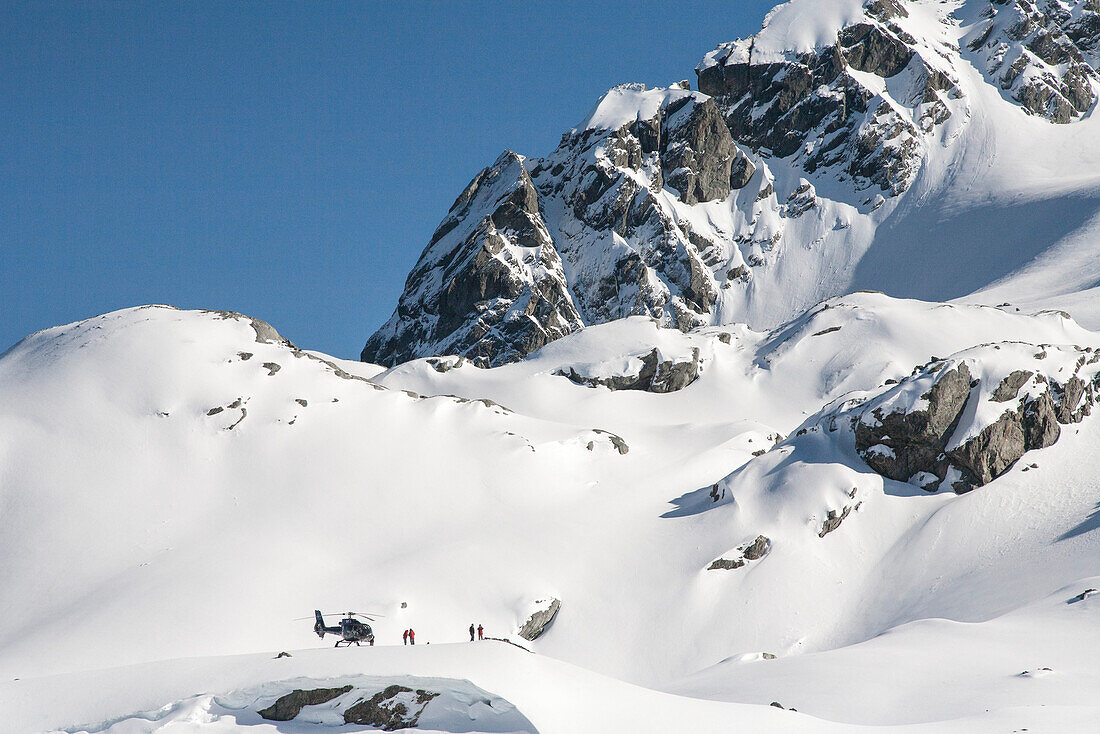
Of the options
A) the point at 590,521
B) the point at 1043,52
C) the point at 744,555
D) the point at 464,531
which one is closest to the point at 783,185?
the point at 1043,52

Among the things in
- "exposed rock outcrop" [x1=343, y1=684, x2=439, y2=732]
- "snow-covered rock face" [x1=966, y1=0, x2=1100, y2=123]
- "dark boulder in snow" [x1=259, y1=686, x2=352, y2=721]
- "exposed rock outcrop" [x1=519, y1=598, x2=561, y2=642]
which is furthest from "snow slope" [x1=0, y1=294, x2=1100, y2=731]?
"snow-covered rock face" [x1=966, y1=0, x2=1100, y2=123]

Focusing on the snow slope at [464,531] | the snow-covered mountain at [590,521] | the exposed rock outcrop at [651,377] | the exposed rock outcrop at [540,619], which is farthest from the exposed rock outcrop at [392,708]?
the exposed rock outcrop at [651,377]

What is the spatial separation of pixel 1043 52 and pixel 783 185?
182ft

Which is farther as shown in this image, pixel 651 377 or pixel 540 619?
pixel 651 377

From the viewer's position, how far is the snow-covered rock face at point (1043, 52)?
15450 cm

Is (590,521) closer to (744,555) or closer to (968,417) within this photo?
(744,555)

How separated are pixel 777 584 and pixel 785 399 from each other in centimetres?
3767

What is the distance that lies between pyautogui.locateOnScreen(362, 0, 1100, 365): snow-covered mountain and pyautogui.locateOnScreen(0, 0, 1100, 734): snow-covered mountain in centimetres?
1682

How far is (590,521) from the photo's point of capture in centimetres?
5941

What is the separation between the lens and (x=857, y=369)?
83.1 meters

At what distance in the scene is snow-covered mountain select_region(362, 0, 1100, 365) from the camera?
449 ft

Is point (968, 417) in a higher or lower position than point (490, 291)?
lower

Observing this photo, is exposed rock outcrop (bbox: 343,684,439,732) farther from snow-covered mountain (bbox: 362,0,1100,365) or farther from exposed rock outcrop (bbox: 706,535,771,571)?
snow-covered mountain (bbox: 362,0,1100,365)

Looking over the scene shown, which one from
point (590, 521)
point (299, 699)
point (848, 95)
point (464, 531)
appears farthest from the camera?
point (848, 95)
